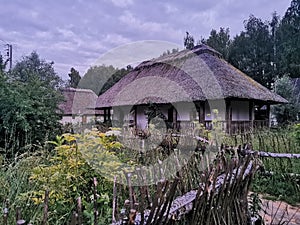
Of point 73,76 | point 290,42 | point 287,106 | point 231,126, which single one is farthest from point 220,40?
point 73,76

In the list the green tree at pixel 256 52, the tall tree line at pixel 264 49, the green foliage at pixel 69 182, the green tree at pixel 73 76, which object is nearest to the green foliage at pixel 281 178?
the green foliage at pixel 69 182

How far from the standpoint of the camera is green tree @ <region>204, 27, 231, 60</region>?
31.7 metres

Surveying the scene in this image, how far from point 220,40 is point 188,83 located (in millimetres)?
19540

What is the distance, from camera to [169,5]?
11047mm

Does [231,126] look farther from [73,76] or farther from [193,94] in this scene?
[73,76]

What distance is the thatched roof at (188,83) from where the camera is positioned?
13.4m

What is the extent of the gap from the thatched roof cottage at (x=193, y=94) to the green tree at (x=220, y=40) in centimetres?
1412

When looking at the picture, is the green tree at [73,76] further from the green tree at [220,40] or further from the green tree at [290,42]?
the green tree at [290,42]

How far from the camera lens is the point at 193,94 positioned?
13586mm

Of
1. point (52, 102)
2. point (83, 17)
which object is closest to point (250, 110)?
point (83, 17)

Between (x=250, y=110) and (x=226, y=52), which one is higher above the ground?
(x=226, y=52)

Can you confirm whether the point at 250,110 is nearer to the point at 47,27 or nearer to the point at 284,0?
the point at 47,27

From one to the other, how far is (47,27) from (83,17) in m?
2.54

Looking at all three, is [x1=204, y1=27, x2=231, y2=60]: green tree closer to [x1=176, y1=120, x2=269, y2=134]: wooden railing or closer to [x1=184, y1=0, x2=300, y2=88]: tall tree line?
[x1=184, y1=0, x2=300, y2=88]: tall tree line
